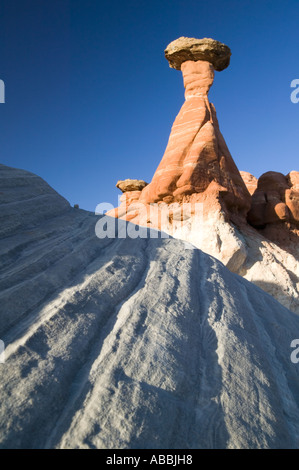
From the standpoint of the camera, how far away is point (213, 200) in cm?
1116

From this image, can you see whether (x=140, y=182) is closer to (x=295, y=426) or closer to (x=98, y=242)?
(x=98, y=242)

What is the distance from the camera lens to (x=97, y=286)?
7.04 ft

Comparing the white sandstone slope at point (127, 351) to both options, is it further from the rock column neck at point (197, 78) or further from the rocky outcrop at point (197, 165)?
the rock column neck at point (197, 78)

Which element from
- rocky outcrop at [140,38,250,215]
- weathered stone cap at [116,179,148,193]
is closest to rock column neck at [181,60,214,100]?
rocky outcrop at [140,38,250,215]

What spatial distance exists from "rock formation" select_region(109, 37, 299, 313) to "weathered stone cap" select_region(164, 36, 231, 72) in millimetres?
41

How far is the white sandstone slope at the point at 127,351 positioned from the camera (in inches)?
53.3

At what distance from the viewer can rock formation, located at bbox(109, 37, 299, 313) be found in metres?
10.3

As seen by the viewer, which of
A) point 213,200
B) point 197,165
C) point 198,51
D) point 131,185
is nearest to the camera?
point 213,200

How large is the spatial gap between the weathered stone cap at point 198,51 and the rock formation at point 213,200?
41mm

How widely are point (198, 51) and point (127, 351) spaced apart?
16.0 meters

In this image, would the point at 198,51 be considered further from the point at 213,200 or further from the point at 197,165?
the point at 213,200

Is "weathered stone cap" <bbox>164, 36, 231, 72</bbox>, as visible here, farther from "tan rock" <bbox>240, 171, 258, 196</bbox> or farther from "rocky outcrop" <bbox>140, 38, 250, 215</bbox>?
"tan rock" <bbox>240, 171, 258, 196</bbox>

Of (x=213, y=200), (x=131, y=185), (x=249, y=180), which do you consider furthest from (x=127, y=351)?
(x=249, y=180)
